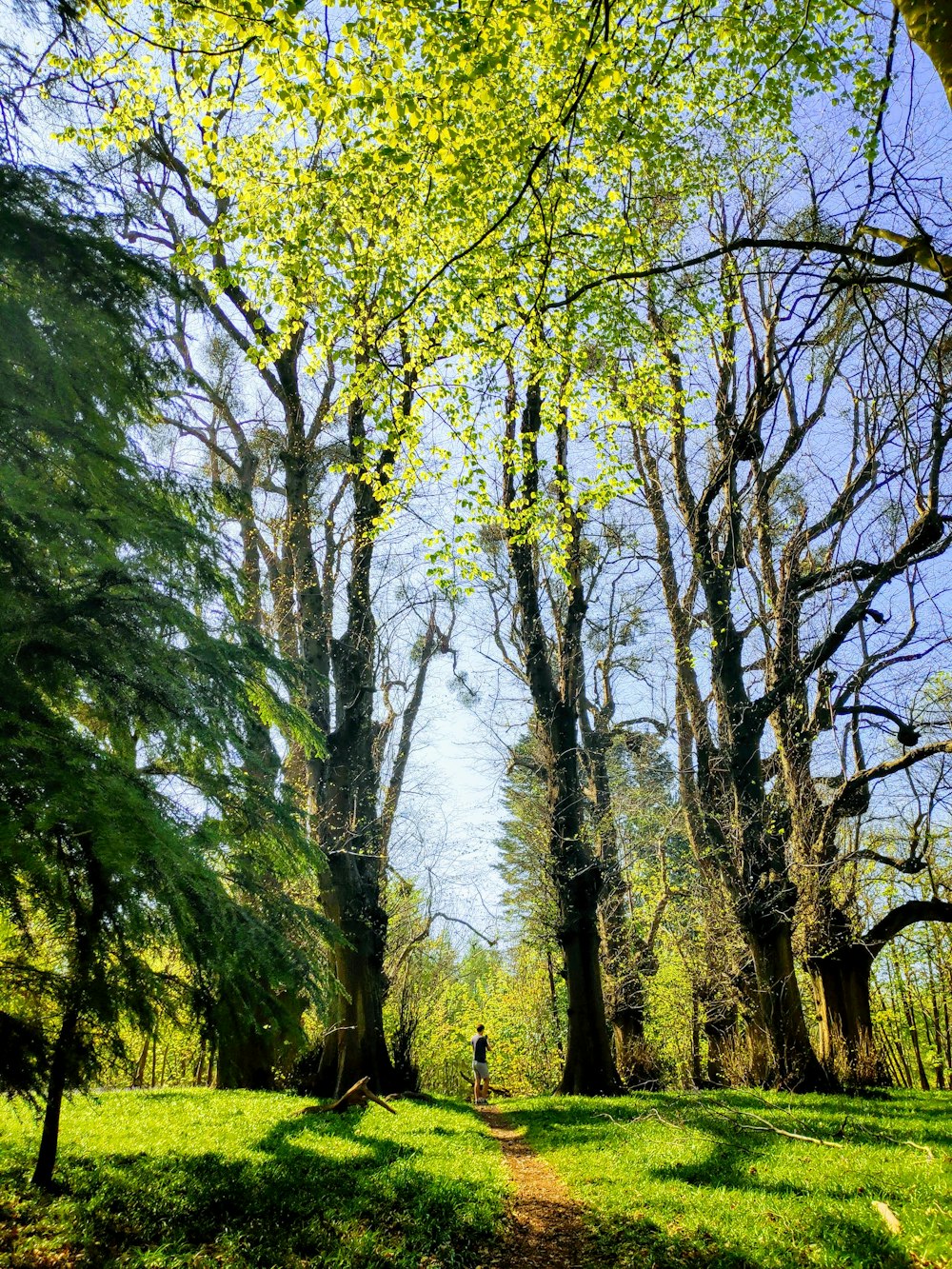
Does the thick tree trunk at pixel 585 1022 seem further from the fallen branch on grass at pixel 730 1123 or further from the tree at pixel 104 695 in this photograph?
the tree at pixel 104 695

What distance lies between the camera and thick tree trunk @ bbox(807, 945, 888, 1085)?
11562 millimetres

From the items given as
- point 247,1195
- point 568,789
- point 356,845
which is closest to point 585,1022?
point 568,789

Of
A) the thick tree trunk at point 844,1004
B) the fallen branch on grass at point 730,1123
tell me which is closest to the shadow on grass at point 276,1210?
the fallen branch on grass at point 730,1123

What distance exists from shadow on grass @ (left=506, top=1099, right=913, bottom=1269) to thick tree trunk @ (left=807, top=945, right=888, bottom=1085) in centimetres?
496

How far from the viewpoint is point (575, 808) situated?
14445 millimetres

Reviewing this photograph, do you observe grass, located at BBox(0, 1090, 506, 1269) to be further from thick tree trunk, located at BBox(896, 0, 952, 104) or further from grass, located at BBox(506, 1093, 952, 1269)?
thick tree trunk, located at BBox(896, 0, 952, 104)

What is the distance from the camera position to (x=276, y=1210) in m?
5.48

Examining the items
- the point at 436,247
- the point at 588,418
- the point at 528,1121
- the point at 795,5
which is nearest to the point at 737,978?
the point at 528,1121

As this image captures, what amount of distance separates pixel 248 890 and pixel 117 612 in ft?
7.13

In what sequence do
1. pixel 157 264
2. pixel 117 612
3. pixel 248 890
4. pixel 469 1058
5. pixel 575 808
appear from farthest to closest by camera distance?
1. pixel 469 1058
2. pixel 575 808
3. pixel 248 890
4. pixel 157 264
5. pixel 117 612

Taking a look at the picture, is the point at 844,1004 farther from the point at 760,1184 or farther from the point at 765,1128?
the point at 760,1184

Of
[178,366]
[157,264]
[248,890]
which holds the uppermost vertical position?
[157,264]

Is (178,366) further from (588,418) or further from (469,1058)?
(469,1058)

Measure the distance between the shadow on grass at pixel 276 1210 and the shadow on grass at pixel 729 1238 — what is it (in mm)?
958
